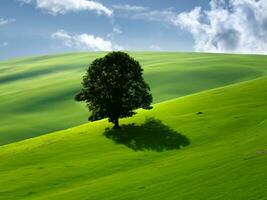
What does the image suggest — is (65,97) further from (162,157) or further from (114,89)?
(162,157)

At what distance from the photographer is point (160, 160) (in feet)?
166

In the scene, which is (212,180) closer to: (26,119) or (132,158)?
(132,158)

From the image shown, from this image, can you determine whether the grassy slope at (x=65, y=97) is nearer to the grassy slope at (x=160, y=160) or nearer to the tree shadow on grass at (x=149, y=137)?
the grassy slope at (x=160, y=160)

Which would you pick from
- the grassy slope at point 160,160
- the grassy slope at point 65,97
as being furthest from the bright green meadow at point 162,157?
the grassy slope at point 65,97

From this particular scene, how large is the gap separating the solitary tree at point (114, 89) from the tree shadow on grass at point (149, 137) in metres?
2.68

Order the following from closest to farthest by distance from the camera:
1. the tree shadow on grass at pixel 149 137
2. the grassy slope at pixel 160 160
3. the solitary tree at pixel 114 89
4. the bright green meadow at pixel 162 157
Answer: the grassy slope at pixel 160 160
the bright green meadow at pixel 162 157
the tree shadow on grass at pixel 149 137
the solitary tree at pixel 114 89

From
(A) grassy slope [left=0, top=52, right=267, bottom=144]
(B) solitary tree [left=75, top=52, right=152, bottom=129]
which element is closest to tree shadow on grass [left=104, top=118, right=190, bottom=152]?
Answer: (B) solitary tree [left=75, top=52, right=152, bottom=129]

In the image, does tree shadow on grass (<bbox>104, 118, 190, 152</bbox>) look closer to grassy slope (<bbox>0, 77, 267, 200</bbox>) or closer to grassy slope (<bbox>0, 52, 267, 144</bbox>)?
grassy slope (<bbox>0, 77, 267, 200</bbox>)

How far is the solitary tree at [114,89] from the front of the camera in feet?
227

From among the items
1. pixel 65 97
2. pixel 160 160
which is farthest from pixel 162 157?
pixel 65 97

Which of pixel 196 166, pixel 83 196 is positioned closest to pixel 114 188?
pixel 83 196

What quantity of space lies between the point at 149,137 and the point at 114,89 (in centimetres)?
1045

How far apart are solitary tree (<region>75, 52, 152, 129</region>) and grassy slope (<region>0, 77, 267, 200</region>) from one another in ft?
10.1

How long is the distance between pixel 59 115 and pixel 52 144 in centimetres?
7426
